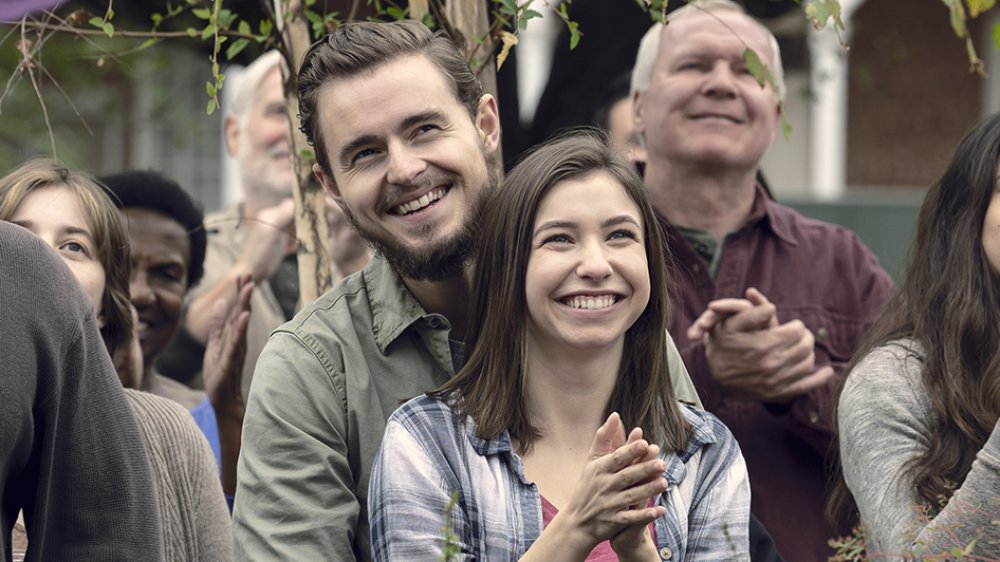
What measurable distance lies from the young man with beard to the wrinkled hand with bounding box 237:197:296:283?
1.63 m

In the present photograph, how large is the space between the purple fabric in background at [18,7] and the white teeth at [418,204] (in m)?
1.03

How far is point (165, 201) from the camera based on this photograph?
4.48 metres

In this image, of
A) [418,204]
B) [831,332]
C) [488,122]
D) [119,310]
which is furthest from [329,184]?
[831,332]

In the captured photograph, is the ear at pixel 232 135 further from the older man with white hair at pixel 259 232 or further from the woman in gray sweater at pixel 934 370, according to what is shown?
the woman in gray sweater at pixel 934 370

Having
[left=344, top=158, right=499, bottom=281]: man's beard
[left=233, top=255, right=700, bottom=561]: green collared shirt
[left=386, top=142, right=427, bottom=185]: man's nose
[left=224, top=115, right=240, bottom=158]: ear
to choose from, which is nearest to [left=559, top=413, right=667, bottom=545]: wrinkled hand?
[left=233, top=255, right=700, bottom=561]: green collared shirt

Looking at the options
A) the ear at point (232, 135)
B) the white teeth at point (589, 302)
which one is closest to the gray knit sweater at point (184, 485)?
the white teeth at point (589, 302)

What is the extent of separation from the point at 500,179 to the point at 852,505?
1.12 meters

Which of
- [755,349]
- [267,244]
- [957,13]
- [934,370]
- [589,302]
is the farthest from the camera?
[267,244]

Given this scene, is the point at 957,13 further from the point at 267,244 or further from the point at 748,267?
the point at 267,244

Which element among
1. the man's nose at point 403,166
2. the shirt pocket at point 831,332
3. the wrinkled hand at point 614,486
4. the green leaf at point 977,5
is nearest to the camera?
the wrinkled hand at point 614,486

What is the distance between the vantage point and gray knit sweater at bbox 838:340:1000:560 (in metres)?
2.74

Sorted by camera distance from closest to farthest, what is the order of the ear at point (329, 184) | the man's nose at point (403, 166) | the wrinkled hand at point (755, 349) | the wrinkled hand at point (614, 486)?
the wrinkled hand at point (614, 486) < the man's nose at point (403, 166) < the ear at point (329, 184) < the wrinkled hand at point (755, 349)

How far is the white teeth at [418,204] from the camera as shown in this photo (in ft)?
9.84

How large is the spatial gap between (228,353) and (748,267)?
1.40 meters
